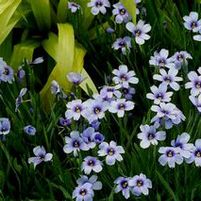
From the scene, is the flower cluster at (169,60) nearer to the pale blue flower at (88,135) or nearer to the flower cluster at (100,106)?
the flower cluster at (100,106)

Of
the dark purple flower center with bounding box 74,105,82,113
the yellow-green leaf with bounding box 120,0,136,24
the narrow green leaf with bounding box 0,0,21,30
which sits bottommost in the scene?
the dark purple flower center with bounding box 74,105,82,113

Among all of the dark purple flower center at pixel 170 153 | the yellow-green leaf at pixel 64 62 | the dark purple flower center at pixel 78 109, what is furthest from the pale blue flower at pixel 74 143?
the yellow-green leaf at pixel 64 62

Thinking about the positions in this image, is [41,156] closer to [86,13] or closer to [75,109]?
[75,109]

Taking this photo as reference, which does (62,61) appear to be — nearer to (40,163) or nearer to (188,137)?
(40,163)

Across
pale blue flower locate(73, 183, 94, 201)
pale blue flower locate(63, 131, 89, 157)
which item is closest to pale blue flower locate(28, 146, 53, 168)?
pale blue flower locate(63, 131, 89, 157)

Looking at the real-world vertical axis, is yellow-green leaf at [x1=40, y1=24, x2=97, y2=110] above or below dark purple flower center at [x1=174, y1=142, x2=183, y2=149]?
above

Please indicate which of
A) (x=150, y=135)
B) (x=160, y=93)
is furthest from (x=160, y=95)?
(x=150, y=135)

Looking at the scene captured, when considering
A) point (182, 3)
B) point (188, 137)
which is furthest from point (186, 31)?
point (188, 137)

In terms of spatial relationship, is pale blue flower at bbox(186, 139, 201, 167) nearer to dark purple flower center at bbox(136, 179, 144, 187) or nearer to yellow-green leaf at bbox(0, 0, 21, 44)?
dark purple flower center at bbox(136, 179, 144, 187)
